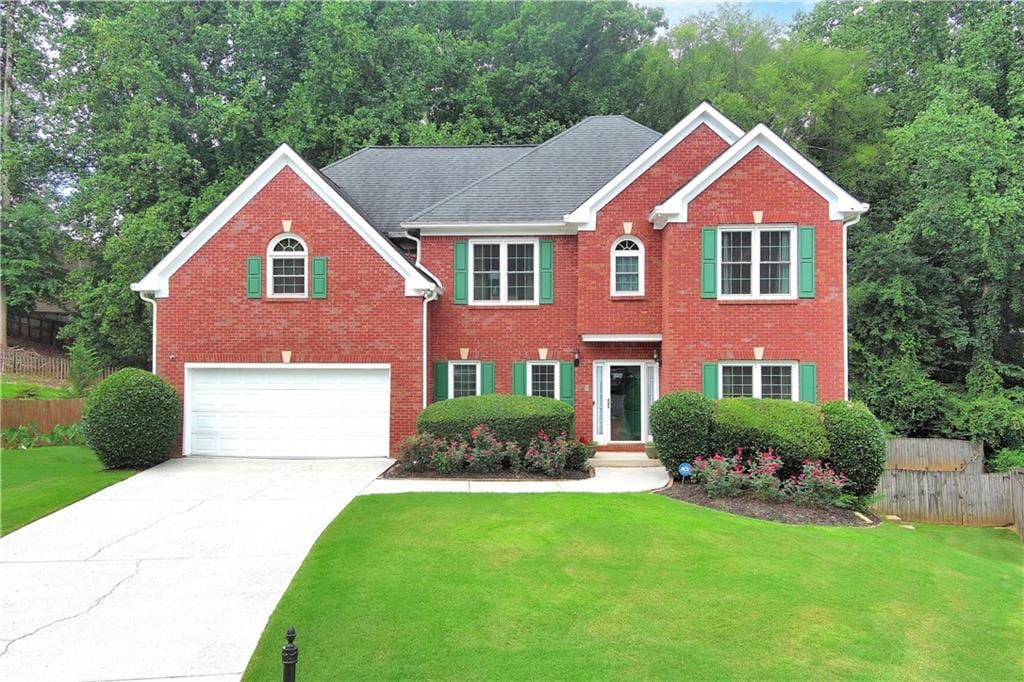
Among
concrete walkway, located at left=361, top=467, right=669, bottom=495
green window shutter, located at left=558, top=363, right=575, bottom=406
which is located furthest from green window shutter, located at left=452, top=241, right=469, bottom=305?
concrete walkway, located at left=361, top=467, right=669, bottom=495

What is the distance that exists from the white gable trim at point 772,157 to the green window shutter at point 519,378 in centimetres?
487

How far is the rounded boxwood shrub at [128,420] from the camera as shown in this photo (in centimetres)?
1256

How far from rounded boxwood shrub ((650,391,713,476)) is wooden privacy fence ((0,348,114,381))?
25362 millimetres

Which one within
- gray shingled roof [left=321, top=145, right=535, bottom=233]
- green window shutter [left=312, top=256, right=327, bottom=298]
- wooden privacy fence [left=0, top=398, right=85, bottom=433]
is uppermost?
gray shingled roof [left=321, top=145, right=535, bottom=233]

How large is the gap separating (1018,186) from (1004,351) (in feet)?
18.5

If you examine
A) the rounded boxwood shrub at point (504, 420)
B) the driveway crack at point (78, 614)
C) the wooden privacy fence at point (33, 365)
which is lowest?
the driveway crack at point (78, 614)

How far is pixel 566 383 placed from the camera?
50.4 feet

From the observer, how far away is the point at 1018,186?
19172mm

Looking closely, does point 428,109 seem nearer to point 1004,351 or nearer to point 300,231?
point 300,231

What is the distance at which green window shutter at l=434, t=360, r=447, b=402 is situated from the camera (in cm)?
1555

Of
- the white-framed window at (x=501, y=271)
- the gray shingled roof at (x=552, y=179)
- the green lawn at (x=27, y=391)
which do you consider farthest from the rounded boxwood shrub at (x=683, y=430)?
the green lawn at (x=27, y=391)

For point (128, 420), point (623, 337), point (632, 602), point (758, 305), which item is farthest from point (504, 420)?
point (128, 420)

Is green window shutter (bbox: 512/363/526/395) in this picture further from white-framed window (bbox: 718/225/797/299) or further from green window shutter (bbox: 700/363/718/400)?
white-framed window (bbox: 718/225/797/299)

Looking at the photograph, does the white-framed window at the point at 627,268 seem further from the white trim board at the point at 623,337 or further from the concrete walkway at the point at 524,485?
the concrete walkway at the point at 524,485
